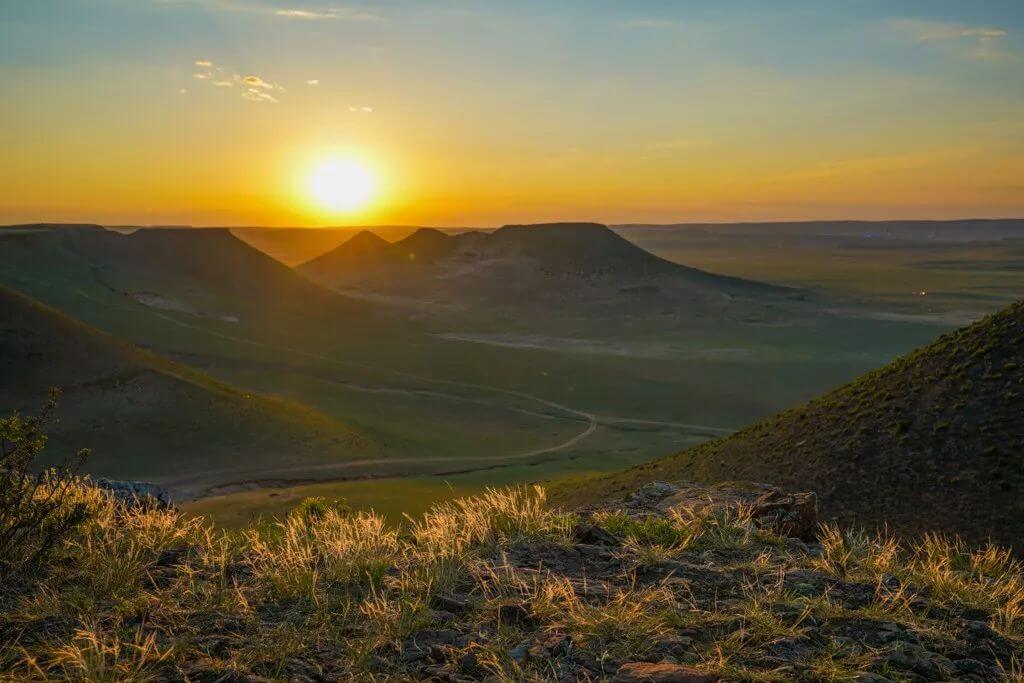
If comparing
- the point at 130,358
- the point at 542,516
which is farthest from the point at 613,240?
the point at 542,516

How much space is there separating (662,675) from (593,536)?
321cm

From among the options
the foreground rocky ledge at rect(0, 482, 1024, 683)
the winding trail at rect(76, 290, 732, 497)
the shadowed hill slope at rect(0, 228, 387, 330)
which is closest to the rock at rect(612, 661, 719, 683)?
the foreground rocky ledge at rect(0, 482, 1024, 683)

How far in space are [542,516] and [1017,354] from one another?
70.3ft

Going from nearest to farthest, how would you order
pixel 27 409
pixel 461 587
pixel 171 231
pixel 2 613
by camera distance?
1. pixel 2 613
2. pixel 461 587
3. pixel 27 409
4. pixel 171 231

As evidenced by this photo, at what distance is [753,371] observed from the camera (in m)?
77.1

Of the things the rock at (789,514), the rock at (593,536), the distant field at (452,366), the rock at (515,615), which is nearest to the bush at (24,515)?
the rock at (515,615)

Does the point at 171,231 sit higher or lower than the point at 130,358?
higher

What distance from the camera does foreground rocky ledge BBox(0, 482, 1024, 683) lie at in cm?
484

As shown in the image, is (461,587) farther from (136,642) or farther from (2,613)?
(2,613)

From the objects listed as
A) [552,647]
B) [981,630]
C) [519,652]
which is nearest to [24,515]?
[519,652]

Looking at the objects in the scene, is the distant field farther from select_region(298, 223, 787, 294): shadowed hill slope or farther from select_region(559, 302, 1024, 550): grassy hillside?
select_region(298, 223, 787, 294): shadowed hill slope

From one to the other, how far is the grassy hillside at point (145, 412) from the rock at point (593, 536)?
30498mm

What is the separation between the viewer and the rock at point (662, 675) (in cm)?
442

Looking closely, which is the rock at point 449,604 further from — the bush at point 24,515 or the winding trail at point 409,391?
the winding trail at point 409,391
